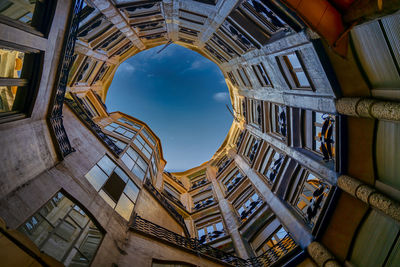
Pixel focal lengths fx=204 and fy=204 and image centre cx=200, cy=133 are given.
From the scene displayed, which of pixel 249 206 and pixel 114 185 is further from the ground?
pixel 249 206

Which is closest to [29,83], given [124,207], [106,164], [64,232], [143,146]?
[64,232]

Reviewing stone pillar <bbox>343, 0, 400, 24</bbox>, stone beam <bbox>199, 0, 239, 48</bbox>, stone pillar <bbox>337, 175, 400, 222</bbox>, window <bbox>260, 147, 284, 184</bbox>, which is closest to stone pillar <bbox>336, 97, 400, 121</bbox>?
stone pillar <bbox>337, 175, 400, 222</bbox>

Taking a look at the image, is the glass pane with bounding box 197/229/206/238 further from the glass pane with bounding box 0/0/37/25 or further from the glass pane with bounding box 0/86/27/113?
the glass pane with bounding box 0/0/37/25

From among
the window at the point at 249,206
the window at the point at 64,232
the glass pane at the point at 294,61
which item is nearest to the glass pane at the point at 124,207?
the window at the point at 64,232

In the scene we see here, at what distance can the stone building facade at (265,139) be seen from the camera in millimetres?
5613

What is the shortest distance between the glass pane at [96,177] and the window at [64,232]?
5.70ft

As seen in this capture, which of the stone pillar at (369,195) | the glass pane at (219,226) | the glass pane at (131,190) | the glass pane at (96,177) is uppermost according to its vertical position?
the glass pane at (219,226)

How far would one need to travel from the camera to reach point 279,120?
1399cm

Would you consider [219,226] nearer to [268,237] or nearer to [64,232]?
[268,237]

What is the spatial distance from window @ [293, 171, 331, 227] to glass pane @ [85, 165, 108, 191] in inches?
391

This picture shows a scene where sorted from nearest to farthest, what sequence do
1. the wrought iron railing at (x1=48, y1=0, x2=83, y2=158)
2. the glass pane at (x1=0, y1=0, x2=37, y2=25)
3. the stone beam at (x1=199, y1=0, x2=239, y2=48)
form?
the glass pane at (x1=0, y1=0, x2=37, y2=25), the wrought iron railing at (x1=48, y1=0, x2=83, y2=158), the stone beam at (x1=199, y1=0, x2=239, y2=48)

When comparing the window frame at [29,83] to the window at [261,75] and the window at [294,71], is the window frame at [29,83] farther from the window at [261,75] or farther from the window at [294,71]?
the window at [261,75]

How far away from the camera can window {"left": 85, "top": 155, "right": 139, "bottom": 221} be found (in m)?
9.16

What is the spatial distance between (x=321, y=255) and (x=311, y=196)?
405 centimetres
